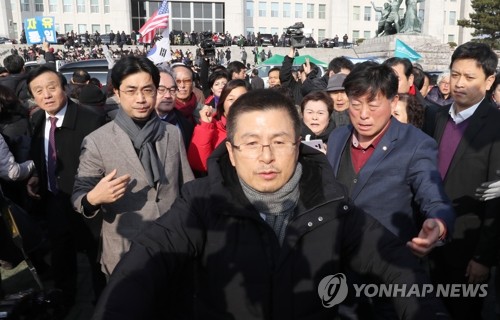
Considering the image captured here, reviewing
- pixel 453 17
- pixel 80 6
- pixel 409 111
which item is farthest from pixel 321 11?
pixel 409 111

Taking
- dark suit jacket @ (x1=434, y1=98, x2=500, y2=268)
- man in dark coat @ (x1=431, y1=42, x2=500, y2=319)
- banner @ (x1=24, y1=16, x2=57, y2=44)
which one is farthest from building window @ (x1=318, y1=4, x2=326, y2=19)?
dark suit jacket @ (x1=434, y1=98, x2=500, y2=268)

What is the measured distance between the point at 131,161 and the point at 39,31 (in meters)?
30.8

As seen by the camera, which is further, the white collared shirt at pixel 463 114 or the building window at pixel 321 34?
the building window at pixel 321 34

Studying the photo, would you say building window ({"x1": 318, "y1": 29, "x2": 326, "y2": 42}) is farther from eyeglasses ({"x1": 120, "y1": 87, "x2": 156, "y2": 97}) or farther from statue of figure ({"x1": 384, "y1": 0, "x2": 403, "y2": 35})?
eyeglasses ({"x1": 120, "y1": 87, "x2": 156, "y2": 97})

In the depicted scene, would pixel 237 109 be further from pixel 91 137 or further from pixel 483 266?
pixel 483 266

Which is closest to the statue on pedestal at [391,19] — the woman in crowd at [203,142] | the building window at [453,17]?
the woman in crowd at [203,142]

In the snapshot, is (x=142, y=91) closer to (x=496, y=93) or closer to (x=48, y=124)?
(x=48, y=124)

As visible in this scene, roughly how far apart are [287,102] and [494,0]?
47.4 meters

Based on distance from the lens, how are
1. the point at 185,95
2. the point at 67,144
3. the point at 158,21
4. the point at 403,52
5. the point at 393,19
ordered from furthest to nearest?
the point at 393,19 < the point at 403,52 < the point at 158,21 < the point at 185,95 < the point at 67,144

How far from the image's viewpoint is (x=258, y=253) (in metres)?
1.67

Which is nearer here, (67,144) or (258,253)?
(258,253)

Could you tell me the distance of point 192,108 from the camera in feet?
15.9

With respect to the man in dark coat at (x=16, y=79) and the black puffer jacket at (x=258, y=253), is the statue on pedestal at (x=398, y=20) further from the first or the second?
the black puffer jacket at (x=258, y=253)

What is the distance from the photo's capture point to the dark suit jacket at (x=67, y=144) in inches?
144
